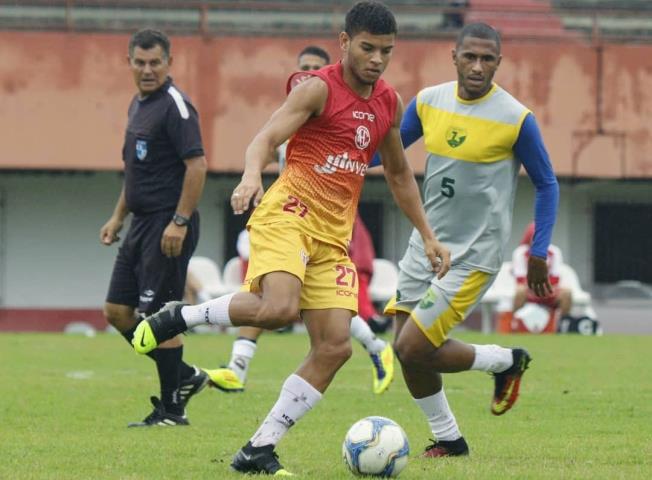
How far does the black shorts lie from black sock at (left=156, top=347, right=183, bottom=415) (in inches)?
12.9

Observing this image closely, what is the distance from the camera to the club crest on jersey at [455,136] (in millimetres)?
8117

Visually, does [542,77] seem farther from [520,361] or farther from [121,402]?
[520,361]

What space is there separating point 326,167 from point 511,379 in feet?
5.91

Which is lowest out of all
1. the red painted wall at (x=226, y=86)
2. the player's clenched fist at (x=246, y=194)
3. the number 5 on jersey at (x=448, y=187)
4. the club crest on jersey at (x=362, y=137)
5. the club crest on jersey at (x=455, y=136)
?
the player's clenched fist at (x=246, y=194)

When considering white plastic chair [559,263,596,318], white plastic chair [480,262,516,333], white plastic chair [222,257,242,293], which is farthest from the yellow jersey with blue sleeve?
white plastic chair [222,257,242,293]

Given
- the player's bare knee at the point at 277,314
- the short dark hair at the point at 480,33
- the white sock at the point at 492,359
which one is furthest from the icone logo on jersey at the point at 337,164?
the white sock at the point at 492,359

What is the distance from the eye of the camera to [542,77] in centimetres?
2658

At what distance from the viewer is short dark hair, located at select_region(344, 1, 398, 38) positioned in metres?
7.06

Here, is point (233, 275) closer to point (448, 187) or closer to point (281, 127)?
point (448, 187)

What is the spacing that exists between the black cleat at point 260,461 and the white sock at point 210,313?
1.92ft

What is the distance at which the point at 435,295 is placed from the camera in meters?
8.06

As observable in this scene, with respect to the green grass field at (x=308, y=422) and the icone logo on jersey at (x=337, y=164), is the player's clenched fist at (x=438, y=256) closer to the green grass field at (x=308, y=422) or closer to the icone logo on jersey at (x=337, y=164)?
the icone logo on jersey at (x=337, y=164)

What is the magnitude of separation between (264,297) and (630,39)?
21.3 m

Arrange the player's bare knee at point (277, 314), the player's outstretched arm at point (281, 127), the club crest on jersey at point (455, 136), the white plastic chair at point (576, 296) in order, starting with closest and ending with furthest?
1. the player's outstretched arm at point (281, 127)
2. the player's bare knee at point (277, 314)
3. the club crest on jersey at point (455, 136)
4. the white plastic chair at point (576, 296)
